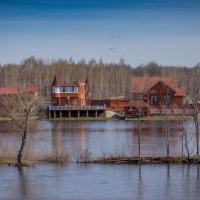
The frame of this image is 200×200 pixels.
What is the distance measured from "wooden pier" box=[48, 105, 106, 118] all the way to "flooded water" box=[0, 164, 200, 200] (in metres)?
55.0

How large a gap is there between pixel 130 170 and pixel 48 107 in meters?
57.6

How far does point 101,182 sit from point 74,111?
6025 centimetres

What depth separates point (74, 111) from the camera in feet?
275

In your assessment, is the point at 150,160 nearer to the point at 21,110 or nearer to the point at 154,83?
the point at 21,110

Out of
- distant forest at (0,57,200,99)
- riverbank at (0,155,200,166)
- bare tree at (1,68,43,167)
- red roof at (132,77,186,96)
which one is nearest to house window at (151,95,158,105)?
red roof at (132,77,186,96)

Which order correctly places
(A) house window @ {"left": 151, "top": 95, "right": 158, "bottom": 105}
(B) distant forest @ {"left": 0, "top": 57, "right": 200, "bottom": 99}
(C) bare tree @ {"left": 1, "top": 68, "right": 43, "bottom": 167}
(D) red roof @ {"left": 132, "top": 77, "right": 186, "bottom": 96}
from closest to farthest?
(C) bare tree @ {"left": 1, "top": 68, "right": 43, "bottom": 167} → (D) red roof @ {"left": 132, "top": 77, "right": 186, "bottom": 96} → (A) house window @ {"left": 151, "top": 95, "right": 158, "bottom": 105} → (B) distant forest @ {"left": 0, "top": 57, "right": 200, "bottom": 99}

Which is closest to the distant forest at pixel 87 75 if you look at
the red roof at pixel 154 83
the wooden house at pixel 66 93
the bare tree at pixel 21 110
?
the wooden house at pixel 66 93

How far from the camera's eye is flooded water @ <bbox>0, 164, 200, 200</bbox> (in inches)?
821

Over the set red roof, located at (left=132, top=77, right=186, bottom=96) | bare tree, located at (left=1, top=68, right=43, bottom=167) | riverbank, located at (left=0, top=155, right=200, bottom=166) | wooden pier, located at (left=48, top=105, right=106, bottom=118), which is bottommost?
riverbank, located at (left=0, top=155, right=200, bottom=166)

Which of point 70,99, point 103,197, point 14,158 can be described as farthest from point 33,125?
point 70,99

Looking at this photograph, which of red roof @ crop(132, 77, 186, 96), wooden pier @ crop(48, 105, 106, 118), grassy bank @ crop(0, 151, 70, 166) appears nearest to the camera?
grassy bank @ crop(0, 151, 70, 166)

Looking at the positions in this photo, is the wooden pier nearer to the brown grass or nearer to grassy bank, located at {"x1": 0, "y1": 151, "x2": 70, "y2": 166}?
the brown grass

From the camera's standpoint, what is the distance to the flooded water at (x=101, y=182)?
2084 centimetres

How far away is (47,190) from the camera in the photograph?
22.0 metres
